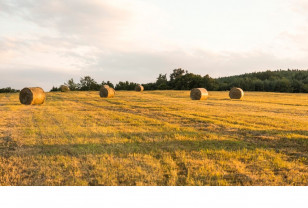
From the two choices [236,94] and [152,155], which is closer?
[152,155]

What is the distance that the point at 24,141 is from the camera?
30.5 ft

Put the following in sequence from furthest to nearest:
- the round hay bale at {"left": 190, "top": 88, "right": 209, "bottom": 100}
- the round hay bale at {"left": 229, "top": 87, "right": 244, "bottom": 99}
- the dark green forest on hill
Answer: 1. the dark green forest on hill
2. the round hay bale at {"left": 229, "top": 87, "right": 244, "bottom": 99}
3. the round hay bale at {"left": 190, "top": 88, "right": 209, "bottom": 100}

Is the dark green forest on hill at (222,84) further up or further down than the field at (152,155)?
further up

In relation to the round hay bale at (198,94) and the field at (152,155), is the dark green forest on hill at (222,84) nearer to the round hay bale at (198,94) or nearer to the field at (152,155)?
the round hay bale at (198,94)

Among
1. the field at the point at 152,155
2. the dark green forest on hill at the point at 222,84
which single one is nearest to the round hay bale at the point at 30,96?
the field at the point at 152,155

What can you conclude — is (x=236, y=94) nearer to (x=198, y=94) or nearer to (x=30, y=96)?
(x=198, y=94)

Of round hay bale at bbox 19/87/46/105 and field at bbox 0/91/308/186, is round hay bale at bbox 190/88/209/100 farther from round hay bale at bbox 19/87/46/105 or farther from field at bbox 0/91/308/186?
field at bbox 0/91/308/186

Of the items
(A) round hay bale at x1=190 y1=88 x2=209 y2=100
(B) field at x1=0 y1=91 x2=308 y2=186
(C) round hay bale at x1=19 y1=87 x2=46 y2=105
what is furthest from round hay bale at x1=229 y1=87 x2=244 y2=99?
(B) field at x1=0 y1=91 x2=308 y2=186

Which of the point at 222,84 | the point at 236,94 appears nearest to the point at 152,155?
the point at 236,94

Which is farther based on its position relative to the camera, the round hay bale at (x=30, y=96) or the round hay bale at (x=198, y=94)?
the round hay bale at (x=198, y=94)

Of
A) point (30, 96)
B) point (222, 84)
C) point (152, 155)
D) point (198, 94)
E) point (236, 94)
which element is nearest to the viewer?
point (152, 155)

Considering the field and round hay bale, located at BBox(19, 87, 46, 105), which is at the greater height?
round hay bale, located at BBox(19, 87, 46, 105)

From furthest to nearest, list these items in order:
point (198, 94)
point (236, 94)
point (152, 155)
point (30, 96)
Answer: point (236, 94) → point (198, 94) → point (30, 96) → point (152, 155)

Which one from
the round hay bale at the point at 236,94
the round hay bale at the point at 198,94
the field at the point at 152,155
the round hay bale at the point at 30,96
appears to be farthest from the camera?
the round hay bale at the point at 236,94
